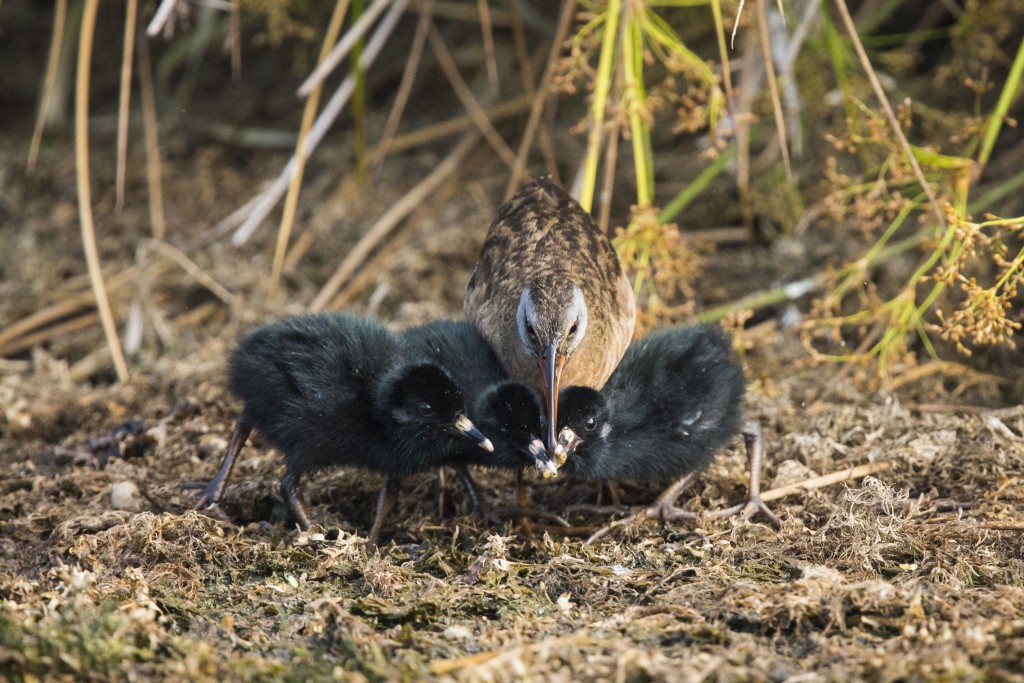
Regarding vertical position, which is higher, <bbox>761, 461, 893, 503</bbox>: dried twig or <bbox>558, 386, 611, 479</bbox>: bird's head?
<bbox>558, 386, 611, 479</bbox>: bird's head

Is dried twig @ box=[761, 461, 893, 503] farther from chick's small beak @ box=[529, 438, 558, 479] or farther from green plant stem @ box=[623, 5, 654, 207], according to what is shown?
green plant stem @ box=[623, 5, 654, 207]

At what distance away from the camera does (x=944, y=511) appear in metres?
4.44

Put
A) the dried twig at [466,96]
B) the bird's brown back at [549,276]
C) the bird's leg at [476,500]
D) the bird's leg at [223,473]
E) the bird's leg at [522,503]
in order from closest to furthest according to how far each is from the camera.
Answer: the bird's leg at [522,503]
the bird's leg at [476,500]
the bird's leg at [223,473]
the bird's brown back at [549,276]
the dried twig at [466,96]

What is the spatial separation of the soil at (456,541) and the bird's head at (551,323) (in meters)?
0.60

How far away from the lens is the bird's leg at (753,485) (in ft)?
14.9

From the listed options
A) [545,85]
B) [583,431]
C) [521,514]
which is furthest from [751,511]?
[545,85]

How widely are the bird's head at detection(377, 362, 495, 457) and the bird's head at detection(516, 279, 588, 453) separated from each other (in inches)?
14.9

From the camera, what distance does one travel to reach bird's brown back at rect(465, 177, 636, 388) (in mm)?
5066

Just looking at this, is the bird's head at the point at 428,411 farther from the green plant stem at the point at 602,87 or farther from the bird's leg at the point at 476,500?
the green plant stem at the point at 602,87

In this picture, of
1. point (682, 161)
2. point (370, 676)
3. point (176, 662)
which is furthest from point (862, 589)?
point (682, 161)

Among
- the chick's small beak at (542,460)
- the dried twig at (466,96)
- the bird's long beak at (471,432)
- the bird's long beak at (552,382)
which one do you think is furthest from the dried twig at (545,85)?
the chick's small beak at (542,460)

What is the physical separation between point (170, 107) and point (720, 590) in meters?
7.30

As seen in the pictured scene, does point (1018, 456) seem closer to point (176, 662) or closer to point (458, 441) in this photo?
point (458, 441)

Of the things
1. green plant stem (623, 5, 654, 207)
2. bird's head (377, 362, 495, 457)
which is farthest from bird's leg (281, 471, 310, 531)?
green plant stem (623, 5, 654, 207)
